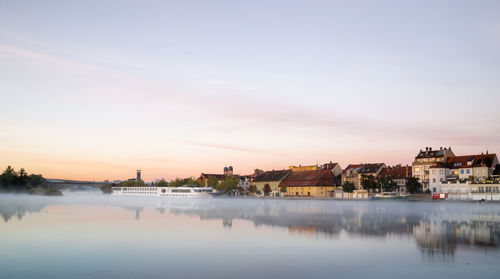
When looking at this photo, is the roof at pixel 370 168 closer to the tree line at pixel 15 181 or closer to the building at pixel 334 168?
the building at pixel 334 168

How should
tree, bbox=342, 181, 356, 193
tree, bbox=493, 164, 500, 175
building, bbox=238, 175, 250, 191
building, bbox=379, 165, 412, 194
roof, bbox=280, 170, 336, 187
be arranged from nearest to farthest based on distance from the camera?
tree, bbox=493, 164, 500, 175, building, bbox=379, 165, 412, 194, tree, bbox=342, 181, 356, 193, roof, bbox=280, 170, 336, 187, building, bbox=238, 175, 250, 191

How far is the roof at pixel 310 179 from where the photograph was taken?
141000mm

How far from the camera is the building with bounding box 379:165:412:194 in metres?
123

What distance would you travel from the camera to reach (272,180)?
166m

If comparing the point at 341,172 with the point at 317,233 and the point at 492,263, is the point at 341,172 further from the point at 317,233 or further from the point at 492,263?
the point at 492,263

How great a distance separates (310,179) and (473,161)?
52.7m

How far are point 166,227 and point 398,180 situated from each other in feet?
321

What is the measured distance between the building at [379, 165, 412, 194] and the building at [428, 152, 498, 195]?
1058cm

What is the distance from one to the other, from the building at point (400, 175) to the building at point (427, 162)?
469 cm

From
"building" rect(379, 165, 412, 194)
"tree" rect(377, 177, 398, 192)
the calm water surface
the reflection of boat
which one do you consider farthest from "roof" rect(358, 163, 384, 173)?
the calm water surface

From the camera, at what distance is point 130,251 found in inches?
995

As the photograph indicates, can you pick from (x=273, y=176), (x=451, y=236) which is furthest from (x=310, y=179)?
(x=451, y=236)

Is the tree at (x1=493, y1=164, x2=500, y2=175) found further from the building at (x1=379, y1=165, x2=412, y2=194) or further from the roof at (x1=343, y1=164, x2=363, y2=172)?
the roof at (x1=343, y1=164, x2=363, y2=172)

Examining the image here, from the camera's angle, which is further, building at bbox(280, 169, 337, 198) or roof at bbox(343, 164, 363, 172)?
roof at bbox(343, 164, 363, 172)
